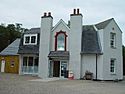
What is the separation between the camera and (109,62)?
3194cm

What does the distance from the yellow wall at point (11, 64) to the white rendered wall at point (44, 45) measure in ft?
24.5

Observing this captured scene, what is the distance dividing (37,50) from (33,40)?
2144 millimetres

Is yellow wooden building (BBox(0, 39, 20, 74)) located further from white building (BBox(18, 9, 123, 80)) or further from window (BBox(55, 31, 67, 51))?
window (BBox(55, 31, 67, 51))

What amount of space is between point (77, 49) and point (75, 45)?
608 millimetres

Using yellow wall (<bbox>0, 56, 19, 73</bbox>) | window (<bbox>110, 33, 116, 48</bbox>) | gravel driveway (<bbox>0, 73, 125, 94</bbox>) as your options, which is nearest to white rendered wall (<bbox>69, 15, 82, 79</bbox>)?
window (<bbox>110, 33, 116, 48</bbox>)

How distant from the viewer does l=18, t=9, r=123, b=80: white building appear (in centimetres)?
3123

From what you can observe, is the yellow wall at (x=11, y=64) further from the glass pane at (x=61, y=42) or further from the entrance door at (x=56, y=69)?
the glass pane at (x=61, y=42)

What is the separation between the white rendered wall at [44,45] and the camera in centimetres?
3278

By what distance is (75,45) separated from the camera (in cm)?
3173

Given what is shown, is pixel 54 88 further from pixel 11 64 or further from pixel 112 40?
pixel 11 64

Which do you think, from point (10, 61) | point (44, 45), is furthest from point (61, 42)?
point (10, 61)

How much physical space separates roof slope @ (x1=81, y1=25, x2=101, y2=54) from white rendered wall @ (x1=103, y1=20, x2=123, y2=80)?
1.13 meters

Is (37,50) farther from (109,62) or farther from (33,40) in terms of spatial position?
(109,62)

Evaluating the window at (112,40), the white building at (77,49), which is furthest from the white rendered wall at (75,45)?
the window at (112,40)
